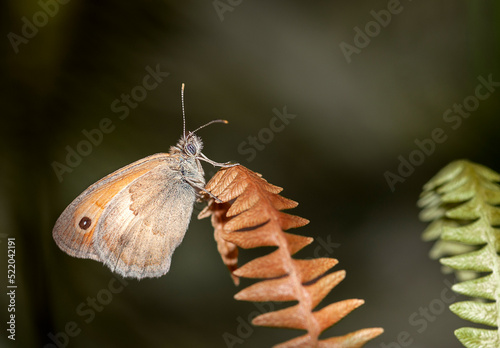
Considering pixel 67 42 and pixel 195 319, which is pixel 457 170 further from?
pixel 67 42
